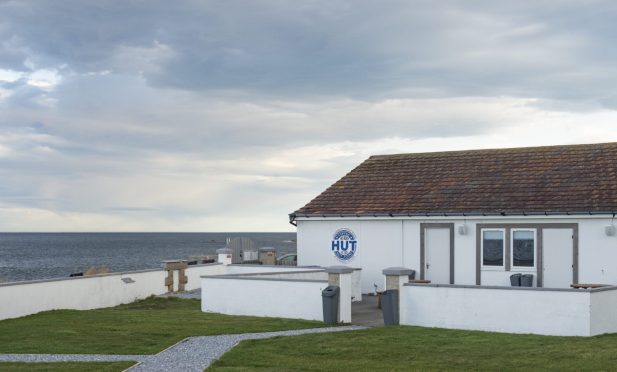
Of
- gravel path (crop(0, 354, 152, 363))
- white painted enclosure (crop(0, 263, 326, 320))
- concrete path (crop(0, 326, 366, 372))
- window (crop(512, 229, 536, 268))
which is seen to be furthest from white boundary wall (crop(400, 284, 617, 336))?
gravel path (crop(0, 354, 152, 363))

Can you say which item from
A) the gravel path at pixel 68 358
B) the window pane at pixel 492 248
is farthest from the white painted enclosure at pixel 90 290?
the gravel path at pixel 68 358

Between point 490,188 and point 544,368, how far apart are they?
42.0 feet

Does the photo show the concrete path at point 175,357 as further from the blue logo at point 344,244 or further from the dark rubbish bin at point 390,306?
the blue logo at point 344,244

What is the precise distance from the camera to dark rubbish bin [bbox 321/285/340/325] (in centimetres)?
2050

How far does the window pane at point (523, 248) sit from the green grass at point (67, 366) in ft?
44.7

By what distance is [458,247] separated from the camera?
2611 cm

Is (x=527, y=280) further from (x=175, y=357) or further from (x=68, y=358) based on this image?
(x=68, y=358)

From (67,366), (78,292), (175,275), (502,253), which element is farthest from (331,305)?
(175,275)

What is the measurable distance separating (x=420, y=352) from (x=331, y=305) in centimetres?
449

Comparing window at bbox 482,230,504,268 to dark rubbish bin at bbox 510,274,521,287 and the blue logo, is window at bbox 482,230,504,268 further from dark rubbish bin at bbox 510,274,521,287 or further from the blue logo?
Result: the blue logo

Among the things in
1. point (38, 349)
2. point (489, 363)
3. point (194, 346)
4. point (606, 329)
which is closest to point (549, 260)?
point (606, 329)

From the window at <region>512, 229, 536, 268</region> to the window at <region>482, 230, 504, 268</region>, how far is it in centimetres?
39

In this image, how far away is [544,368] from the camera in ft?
47.9

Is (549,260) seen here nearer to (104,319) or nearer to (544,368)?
(544,368)
